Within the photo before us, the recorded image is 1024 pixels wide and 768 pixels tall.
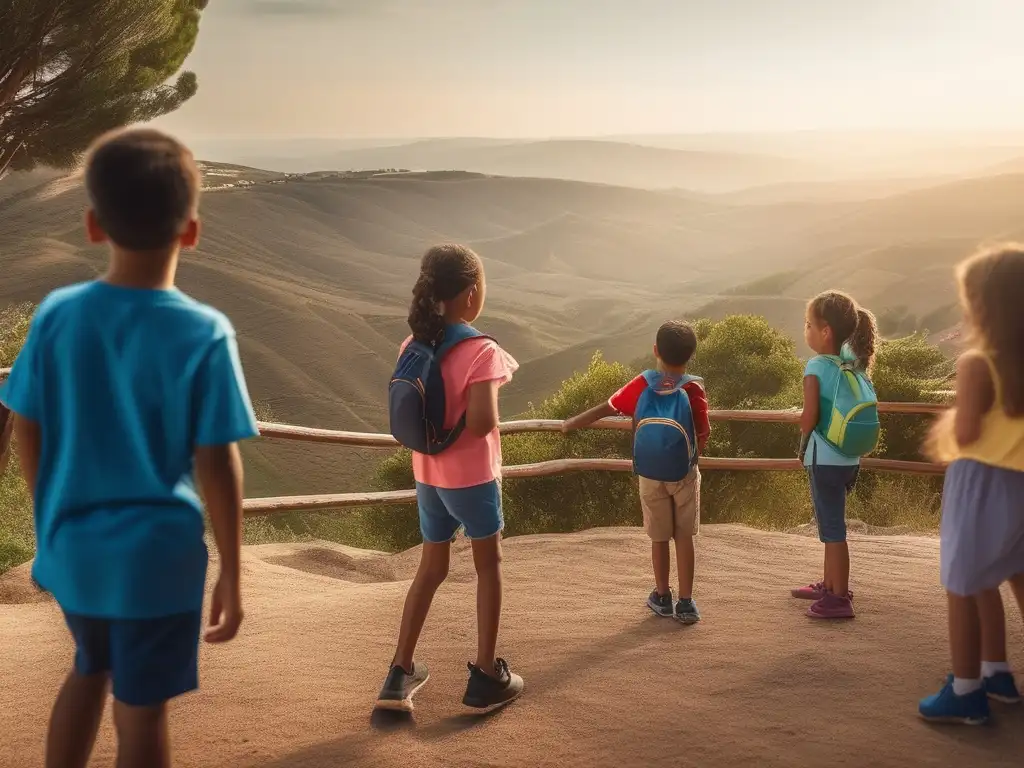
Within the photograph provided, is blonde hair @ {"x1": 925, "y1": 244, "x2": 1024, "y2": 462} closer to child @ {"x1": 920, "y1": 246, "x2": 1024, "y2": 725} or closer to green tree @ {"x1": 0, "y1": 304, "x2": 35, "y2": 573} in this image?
child @ {"x1": 920, "y1": 246, "x2": 1024, "y2": 725}

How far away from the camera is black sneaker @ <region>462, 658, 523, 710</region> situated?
3072 millimetres

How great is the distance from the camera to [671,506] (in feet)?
13.3

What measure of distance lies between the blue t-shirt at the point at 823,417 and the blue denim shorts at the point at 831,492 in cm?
3

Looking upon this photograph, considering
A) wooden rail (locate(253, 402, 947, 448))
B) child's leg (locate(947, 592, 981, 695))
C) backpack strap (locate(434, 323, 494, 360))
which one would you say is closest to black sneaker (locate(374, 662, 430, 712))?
backpack strap (locate(434, 323, 494, 360))

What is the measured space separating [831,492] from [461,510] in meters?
1.92

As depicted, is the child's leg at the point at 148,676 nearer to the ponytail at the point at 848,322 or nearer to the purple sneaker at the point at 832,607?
the ponytail at the point at 848,322

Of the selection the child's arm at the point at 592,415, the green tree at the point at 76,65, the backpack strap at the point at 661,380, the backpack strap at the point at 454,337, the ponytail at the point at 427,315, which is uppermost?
→ the green tree at the point at 76,65

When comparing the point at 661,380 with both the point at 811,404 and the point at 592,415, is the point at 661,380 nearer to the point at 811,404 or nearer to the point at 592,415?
the point at 592,415

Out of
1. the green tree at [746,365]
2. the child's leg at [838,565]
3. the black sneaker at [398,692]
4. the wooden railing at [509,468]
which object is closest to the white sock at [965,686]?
the child's leg at [838,565]

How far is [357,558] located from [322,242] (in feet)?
313

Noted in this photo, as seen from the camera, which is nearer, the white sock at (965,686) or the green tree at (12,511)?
the white sock at (965,686)

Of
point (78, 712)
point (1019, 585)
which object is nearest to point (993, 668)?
point (1019, 585)

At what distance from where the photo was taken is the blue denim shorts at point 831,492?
4.04 metres

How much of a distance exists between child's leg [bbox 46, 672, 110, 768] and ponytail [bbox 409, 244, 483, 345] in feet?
4.43
